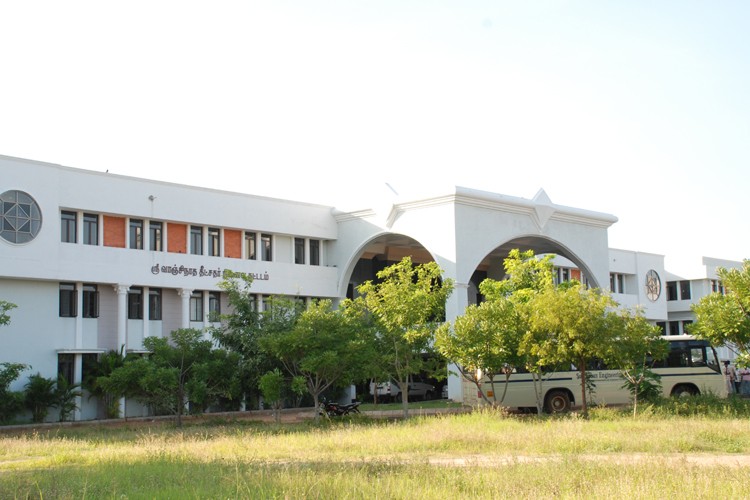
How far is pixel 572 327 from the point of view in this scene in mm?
24297

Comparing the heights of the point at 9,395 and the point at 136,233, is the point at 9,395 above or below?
below

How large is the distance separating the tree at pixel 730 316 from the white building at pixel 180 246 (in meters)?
11.6

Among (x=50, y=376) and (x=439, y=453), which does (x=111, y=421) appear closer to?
(x=50, y=376)

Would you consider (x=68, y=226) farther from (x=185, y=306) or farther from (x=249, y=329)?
(x=249, y=329)

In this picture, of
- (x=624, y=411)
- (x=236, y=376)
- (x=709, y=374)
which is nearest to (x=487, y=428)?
(x=624, y=411)

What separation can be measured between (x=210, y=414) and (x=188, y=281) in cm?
574

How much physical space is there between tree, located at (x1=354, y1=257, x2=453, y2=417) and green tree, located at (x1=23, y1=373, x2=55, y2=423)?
1178cm

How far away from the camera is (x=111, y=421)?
31.9 meters

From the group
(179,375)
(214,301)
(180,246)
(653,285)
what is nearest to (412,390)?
(214,301)

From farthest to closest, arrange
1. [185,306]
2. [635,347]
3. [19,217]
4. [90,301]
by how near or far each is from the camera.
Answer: [185,306] < [90,301] < [19,217] < [635,347]

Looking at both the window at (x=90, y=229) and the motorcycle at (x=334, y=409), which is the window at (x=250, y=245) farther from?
the motorcycle at (x=334, y=409)

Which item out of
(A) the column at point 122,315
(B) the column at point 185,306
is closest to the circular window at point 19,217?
(A) the column at point 122,315

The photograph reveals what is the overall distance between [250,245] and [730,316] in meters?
22.1

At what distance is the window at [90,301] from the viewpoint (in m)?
33.7
